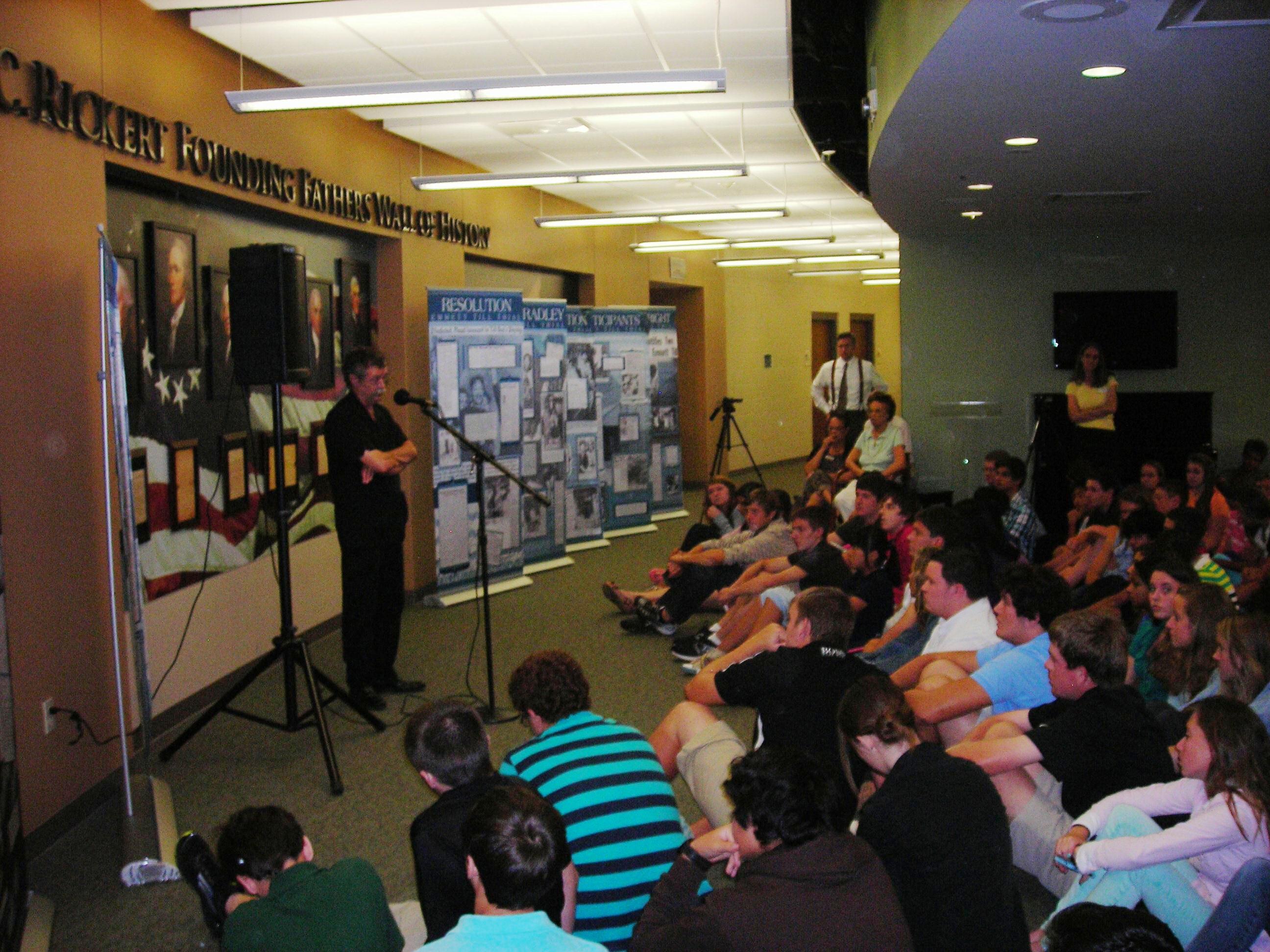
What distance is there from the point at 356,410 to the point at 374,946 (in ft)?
11.7

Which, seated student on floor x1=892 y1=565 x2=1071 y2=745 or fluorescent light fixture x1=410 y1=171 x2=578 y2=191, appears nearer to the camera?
seated student on floor x1=892 y1=565 x2=1071 y2=745

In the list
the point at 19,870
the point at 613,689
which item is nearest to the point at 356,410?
the point at 613,689

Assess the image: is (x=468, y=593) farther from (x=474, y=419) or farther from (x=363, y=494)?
(x=363, y=494)

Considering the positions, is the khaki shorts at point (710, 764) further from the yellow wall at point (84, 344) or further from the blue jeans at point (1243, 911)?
the yellow wall at point (84, 344)

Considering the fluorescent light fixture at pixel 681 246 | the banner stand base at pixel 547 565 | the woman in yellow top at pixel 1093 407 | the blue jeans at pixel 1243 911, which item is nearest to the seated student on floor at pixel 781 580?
the blue jeans at pixel 1243 911

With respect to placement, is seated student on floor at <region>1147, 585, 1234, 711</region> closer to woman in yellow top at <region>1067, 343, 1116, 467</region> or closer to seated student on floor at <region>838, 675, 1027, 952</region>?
Result: seated student on floor at <region>838, 675, 1027, 952</region>

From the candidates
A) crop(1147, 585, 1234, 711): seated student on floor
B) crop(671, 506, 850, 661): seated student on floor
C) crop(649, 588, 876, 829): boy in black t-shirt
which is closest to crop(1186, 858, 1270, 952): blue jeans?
crop(649, 588, 876, 829): boy in black t-shirt

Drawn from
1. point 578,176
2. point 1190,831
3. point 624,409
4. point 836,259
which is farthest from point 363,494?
point 836,259

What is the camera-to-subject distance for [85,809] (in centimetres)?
452

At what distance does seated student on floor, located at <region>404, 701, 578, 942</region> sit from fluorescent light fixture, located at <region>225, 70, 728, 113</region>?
3.07 metres

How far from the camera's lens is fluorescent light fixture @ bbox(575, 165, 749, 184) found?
7.35 m

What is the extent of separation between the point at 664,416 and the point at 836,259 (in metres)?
6.93

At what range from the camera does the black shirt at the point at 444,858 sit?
8.03 feet

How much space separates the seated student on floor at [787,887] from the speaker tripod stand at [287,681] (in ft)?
8.71
